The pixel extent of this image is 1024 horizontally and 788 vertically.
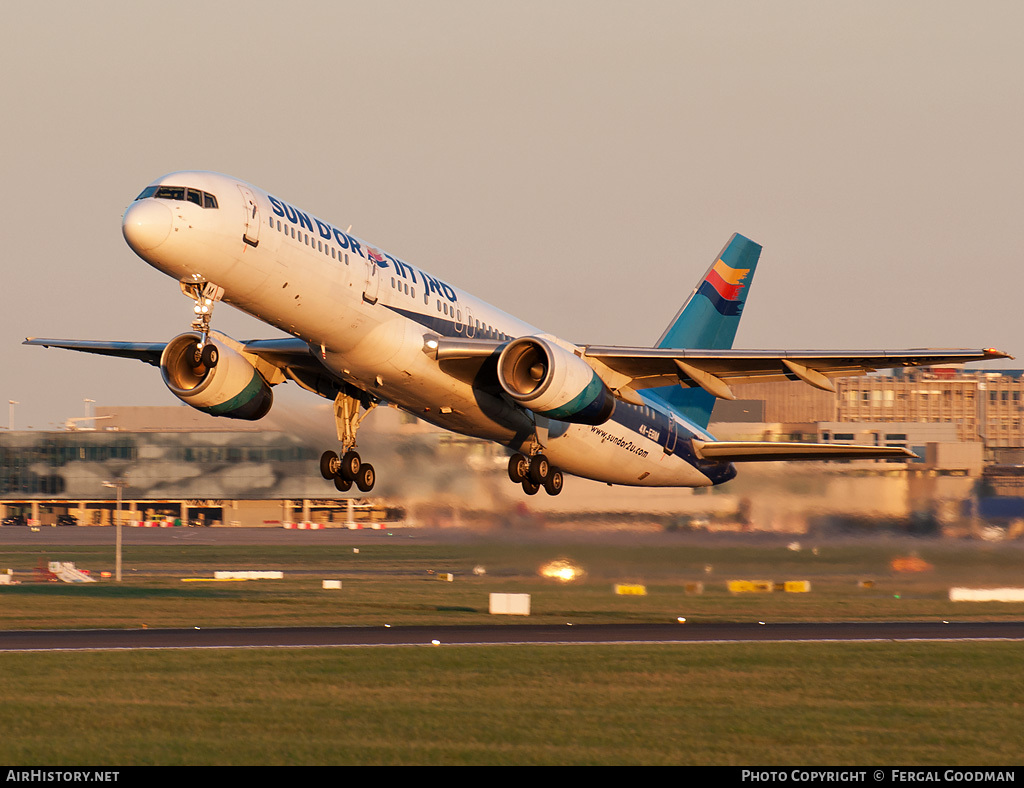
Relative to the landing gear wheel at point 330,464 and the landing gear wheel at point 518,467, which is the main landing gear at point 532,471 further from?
the landing gear wheel at point 330,464

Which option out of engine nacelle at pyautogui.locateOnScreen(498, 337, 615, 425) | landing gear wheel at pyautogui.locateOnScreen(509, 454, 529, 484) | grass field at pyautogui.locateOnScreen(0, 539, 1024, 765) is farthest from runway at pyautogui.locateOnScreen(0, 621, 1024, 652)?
engine nacelle at pyautogui.locateOnScreen(498, 337, 615, 425)

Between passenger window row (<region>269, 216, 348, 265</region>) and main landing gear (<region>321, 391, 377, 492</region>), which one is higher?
passenger window row (<region>269, 216, 348, 265</region>)

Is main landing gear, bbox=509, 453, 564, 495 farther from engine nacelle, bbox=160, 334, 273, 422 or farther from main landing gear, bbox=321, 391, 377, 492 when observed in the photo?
engine nacelle, bbox=160, 334, 273, 422

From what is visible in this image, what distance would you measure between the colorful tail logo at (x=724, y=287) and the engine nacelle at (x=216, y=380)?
58.9 ft

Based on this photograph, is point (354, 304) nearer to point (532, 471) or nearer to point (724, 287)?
point (532, 471)

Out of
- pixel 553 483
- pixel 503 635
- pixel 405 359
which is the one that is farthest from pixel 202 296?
pixel 503 635

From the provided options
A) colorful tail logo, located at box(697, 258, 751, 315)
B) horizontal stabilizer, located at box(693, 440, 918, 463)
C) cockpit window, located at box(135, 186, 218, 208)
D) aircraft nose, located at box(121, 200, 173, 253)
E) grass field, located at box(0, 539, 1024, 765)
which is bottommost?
grass field, located at box(0, 539, 1024, 765)

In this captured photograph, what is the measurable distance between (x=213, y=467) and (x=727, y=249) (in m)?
85.6

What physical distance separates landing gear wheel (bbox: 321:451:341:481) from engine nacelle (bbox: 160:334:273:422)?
2391mm

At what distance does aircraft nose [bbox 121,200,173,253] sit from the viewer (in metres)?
28.9

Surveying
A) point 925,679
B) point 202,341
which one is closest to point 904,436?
point 925,679

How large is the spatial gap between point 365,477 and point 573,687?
394 inches

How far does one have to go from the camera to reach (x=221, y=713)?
29.6 meters

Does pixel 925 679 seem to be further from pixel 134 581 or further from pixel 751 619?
pixel 134 581
